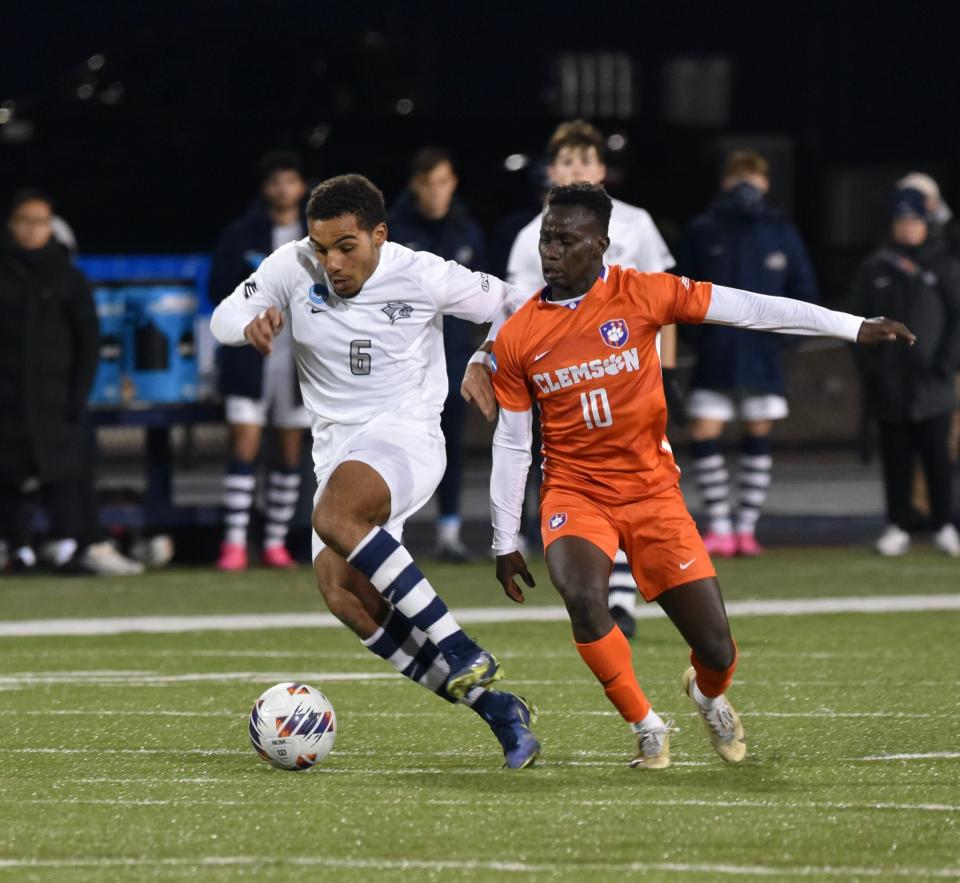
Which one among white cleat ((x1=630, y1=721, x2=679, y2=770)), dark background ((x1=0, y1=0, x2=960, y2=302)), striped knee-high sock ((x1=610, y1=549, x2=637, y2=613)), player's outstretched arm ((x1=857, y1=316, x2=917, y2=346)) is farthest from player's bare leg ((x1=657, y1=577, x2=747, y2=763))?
dark background ((x1=0, y1=0, x2=960, y2=302))

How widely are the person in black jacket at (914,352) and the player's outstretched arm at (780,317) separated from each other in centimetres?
687

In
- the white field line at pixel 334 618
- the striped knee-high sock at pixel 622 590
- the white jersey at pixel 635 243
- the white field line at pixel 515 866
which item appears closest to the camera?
the white field line at pixel 515 866

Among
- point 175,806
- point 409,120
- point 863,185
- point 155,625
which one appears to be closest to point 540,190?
point 155,625

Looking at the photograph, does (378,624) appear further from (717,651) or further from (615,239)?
(615,239)

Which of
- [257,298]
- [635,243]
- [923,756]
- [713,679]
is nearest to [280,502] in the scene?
[635,243]

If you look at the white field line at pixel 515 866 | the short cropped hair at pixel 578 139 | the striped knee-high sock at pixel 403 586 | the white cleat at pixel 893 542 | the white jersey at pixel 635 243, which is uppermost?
the short cropped hair at pixel 578 139

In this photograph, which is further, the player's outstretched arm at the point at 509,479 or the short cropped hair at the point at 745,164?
the short cropped hair at the point at 745,164

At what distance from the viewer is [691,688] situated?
7055 mm

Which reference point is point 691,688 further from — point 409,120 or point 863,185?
point 863,185

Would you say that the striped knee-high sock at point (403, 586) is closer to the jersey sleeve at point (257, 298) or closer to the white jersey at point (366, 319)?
the white jersey at point (366, 319)

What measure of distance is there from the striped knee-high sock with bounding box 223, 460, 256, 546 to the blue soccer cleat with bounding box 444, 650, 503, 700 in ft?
23.0

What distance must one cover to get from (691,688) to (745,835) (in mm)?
1393

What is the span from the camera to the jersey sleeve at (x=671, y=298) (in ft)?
23.0

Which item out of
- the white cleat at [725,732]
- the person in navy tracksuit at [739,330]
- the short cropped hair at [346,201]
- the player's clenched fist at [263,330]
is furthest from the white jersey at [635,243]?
the white cleat at [725,732]
